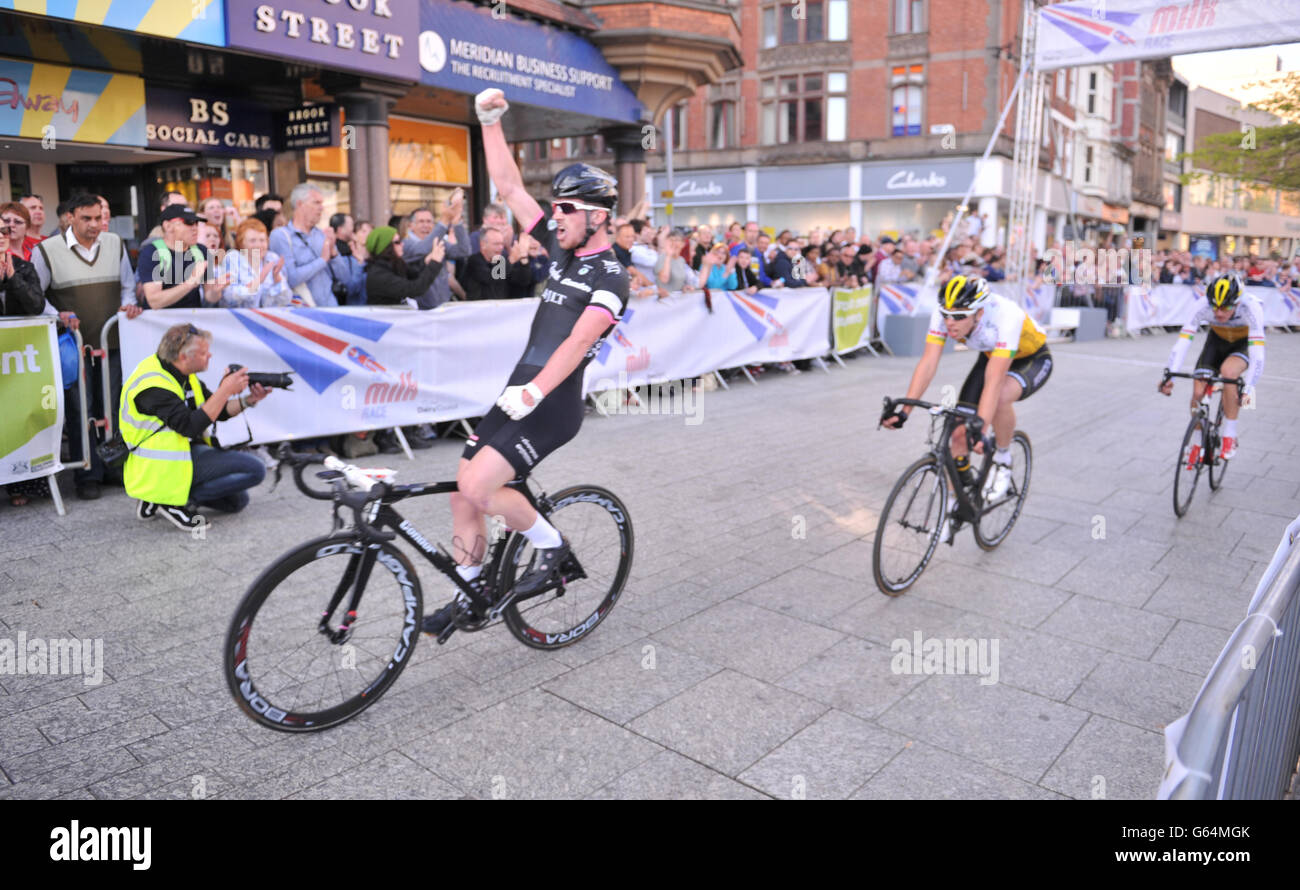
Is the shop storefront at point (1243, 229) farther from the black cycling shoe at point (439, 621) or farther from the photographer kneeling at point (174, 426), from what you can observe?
the black cycling shoe at point (439, 621)

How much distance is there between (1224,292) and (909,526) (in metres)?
4.05

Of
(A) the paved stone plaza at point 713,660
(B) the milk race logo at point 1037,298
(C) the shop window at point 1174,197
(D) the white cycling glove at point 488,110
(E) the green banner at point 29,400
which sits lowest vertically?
(A) the paved stone plaza at point 713,660

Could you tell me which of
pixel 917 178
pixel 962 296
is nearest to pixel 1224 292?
pixel 962 296

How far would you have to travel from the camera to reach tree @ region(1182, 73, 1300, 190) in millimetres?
31250

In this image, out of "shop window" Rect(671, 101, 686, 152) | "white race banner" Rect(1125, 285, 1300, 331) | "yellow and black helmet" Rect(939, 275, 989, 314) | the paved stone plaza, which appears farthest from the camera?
"shop window" Rect(671, 101, 686, 152)

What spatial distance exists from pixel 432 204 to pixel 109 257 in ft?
33.3

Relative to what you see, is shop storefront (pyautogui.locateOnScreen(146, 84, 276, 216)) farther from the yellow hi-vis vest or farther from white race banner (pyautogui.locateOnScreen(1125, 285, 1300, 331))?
white race banner (pyautogui.locateOnScreen(1125, 285, 1300, 331))

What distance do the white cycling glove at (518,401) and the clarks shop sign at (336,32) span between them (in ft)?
29.2

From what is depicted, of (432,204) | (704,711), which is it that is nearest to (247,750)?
(704,711)

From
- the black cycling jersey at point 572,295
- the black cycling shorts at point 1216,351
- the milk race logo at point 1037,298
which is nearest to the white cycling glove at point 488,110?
the black cycling jersey at point 572,295

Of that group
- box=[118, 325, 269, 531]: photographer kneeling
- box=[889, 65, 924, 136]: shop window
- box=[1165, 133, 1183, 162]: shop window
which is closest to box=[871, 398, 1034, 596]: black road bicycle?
box=[118, 325, 269, 531]: photographer kneeling

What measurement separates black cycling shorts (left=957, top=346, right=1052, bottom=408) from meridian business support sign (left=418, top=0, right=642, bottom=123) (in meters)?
9.31

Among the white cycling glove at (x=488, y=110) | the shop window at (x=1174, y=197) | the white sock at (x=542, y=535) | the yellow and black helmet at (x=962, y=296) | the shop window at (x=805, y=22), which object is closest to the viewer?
the white cycling glove at (x=488, y=110)

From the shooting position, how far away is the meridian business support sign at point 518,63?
44.0ft
